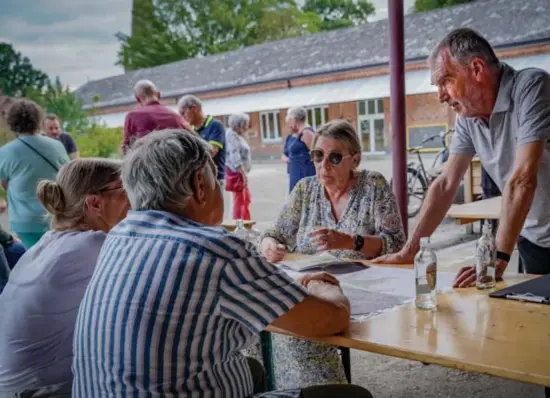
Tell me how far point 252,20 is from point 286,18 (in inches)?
55.1

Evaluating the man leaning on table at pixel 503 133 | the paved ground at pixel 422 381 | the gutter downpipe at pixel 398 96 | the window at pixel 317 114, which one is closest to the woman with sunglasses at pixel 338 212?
the man leaning on table at pixel 503 133

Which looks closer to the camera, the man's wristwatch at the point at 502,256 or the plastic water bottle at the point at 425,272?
the plastic water bottle at the point at 425,272

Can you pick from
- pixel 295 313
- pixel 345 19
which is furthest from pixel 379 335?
pixel 345 19

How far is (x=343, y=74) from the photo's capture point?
12172 millimetres

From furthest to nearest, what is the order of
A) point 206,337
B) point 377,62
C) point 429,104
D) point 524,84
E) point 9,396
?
point 377,62 < point 429,104 < point 524,84 < point 9,396 < point 206,337

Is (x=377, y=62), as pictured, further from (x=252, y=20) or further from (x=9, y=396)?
(x=9, y=396)

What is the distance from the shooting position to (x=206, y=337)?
1197mm

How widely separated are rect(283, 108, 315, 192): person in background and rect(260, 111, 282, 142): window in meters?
8.32

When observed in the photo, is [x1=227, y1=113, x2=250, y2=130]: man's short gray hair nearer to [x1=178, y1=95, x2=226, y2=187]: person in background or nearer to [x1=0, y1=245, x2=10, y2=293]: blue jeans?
[x1=178, y1=95, x2=226, y2=187]: person in background

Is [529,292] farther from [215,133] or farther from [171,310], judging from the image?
[215,133]

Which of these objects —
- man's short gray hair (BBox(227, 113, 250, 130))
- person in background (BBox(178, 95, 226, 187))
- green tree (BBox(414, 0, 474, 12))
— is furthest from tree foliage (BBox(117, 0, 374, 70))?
person in background (BBox(178, 95, 226, 187))

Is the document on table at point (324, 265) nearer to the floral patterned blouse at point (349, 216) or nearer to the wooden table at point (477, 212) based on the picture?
the floral patterned blouse at point (349, 216)

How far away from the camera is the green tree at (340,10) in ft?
65.9

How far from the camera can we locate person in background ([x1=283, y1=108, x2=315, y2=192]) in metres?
6.21
